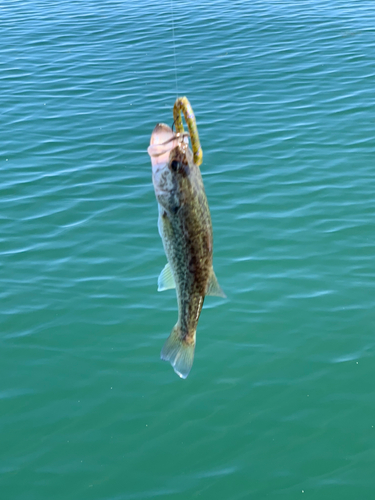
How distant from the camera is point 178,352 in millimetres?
4625

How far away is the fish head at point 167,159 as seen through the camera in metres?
4.07

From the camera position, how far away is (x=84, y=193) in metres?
11.7

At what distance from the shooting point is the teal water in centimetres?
698

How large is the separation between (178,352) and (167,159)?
130 centimetres

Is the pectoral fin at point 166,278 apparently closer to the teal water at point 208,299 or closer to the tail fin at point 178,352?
A: the tail fin at point 178,352

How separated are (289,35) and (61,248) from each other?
1192 centimetres

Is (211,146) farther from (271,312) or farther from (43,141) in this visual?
(271,312)

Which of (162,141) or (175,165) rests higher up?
(162,141)

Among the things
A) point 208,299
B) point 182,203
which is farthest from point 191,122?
point 208,299

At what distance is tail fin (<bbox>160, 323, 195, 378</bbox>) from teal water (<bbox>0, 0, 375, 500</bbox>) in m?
2.53

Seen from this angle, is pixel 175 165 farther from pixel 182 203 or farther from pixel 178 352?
pixel 178 352

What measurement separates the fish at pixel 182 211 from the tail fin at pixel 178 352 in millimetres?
361

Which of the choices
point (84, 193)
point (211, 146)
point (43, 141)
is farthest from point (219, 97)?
point (84, 193)

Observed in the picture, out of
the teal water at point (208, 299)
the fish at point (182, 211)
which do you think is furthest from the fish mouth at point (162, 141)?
the teal water at point (208, 299)
